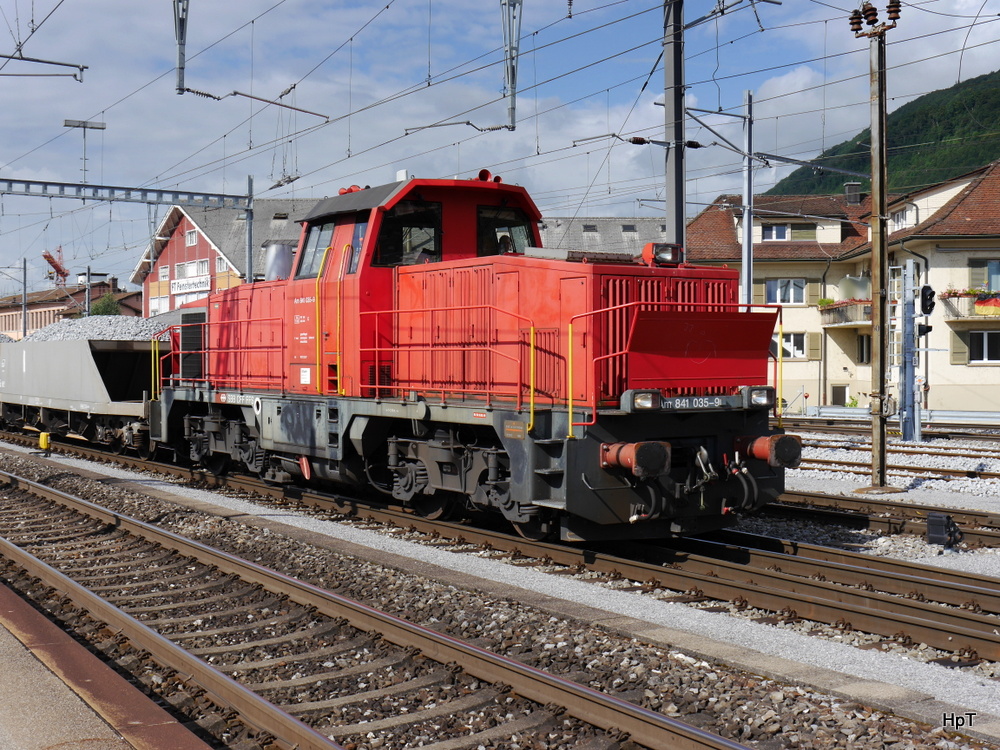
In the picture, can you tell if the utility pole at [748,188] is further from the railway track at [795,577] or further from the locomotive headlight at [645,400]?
the locomotive headlight at [645,400]

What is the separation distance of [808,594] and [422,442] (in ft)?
12.7

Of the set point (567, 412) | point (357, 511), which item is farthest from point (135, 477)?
point (567, 412)

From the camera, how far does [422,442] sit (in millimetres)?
9195

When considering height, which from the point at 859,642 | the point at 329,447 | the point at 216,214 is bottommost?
the point at 859,642

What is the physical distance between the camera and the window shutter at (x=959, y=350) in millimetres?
33625

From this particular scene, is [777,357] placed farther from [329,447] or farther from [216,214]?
[216,214]

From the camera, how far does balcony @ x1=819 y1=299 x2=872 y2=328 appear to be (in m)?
35.8

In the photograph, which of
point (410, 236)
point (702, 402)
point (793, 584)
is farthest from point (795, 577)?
point (410, 236)

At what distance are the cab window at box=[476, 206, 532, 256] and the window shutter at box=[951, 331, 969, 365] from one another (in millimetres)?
28392

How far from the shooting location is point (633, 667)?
5207 mm

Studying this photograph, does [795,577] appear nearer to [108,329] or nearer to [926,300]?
[926,300]

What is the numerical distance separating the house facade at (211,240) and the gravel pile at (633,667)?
42905mm

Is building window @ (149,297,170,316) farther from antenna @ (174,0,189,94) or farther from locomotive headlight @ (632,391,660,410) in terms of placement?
locomotive headlight @ (632,391,660,410)

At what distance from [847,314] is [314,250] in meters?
30.6
